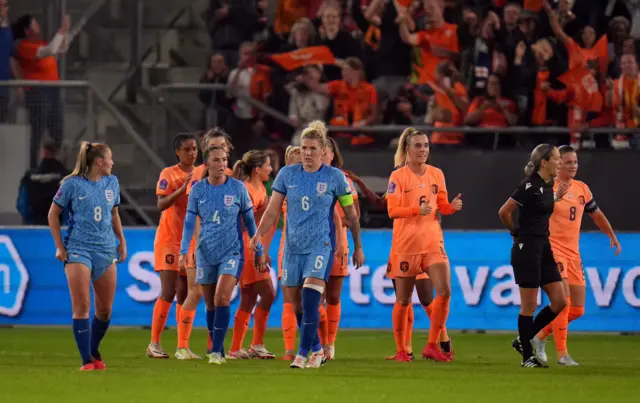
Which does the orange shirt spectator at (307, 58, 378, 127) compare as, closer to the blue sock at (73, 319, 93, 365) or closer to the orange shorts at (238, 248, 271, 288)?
the orange shorts at (238, 248, 271, 288)

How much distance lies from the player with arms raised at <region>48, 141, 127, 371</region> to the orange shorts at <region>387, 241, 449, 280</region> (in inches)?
116

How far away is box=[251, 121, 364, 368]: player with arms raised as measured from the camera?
12086mm

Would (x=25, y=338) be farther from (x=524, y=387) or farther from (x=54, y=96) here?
(x=524, y=387)

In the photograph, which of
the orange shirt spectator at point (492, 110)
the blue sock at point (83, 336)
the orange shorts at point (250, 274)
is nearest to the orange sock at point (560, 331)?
the orange shorts at point (250, 274)

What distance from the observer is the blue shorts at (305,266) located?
12.1 metres

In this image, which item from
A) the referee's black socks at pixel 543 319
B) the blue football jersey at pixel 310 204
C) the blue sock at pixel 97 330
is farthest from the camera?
the referee's black socks at pixel 543 319

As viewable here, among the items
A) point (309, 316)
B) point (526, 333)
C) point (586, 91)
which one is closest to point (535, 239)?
point (526, 333)

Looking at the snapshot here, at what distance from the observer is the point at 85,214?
12109 mm

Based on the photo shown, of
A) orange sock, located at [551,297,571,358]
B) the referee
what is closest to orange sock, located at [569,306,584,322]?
orange sock, located at [551,297,571,358]

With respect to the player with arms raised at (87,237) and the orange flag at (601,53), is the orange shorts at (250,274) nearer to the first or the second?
the player with arms raised at (87,237)

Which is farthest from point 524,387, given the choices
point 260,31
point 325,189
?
point 260,31

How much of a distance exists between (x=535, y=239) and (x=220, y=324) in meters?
3.05

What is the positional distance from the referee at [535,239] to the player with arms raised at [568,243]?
67 cm

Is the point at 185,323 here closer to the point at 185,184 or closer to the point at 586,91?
the point at 185,184
